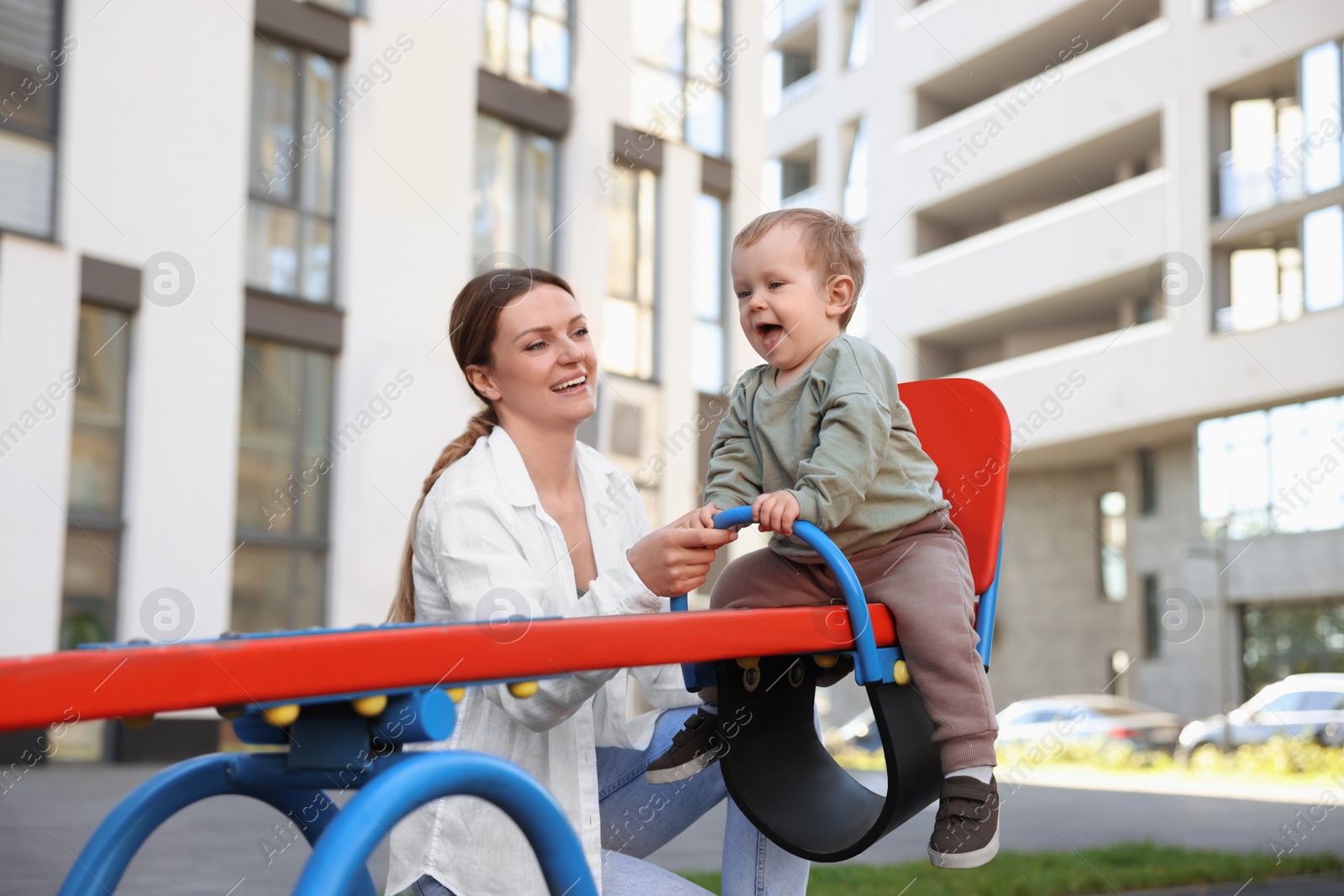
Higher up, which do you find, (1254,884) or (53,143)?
(53,143)

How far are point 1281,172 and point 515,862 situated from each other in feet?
90.2

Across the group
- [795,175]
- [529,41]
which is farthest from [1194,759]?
[795,175]

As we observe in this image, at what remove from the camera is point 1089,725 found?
23.0m

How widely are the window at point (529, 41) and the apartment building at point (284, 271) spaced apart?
0.11 feet

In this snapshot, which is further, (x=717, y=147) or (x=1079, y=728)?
Result: (x=1079, y=728)

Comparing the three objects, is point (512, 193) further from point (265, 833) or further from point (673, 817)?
point (673, 817)

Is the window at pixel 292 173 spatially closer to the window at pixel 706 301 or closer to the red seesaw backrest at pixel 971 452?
the window at pixel 706 301

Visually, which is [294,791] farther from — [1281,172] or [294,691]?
[1281,172]

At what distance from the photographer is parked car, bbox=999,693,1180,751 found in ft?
72.6

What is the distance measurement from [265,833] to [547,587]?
541cm

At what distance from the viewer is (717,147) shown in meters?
18.1

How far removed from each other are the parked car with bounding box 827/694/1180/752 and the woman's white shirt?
19.4 meters

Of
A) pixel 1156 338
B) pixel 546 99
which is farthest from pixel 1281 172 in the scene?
pixel 546 99

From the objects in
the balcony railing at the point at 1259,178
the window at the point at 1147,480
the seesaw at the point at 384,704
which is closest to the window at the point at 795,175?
the window at the point at 1147,480
